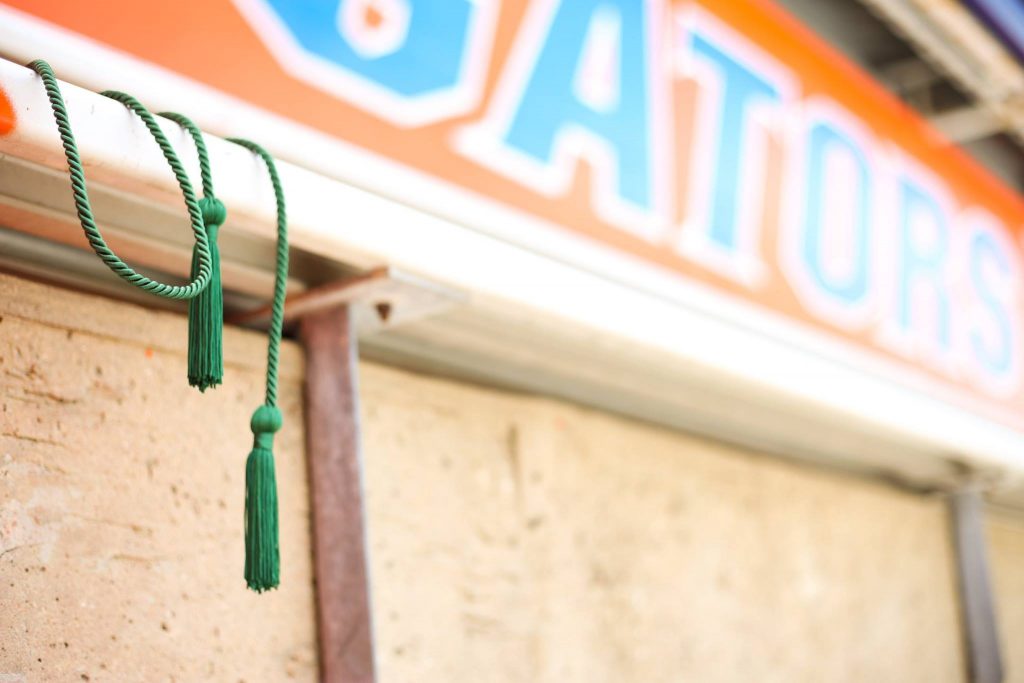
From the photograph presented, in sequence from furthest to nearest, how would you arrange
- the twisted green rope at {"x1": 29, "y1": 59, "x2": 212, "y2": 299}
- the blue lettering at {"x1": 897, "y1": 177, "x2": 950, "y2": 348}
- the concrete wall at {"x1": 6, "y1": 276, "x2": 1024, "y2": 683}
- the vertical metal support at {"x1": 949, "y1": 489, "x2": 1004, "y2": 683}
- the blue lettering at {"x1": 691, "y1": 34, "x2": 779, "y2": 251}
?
the vertical metal support at {"x1": 949, "y1": 489, "x2": 1004, "y2": 683}, the blue lettering at {"x1": 897, "y1": 177, "x2": 950, "y2": 348}, the blue lettering at {"x1": 691, "y1": 34, "x2": 779, "y2": 251}, the concrete wall at {"x1": 6, "y1": 276, "x2": 1024, "y2": 683}, the twisted green rope at {"x1": 29, "y1": 59, "x2": 212, "y2": 299}

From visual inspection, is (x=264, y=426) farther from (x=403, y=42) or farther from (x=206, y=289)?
(x=403, y=42)

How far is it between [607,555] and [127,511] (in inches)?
31.4

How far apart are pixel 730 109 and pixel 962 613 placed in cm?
139

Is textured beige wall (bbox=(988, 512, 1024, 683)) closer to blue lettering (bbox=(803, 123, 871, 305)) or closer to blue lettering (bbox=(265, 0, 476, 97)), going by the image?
blue lettering (bbox=(803, 123, 871, 305))

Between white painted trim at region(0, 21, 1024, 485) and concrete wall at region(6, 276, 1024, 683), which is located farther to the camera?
concrete wall at region(6, 276, 1024, 683)

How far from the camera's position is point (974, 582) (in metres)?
2.58

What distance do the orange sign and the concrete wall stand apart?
0.28 meters

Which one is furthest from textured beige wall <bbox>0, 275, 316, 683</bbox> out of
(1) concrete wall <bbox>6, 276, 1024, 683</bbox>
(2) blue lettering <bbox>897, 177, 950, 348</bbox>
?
(2) blue lettering <bbox>897, 177, 950, 348</bbox>

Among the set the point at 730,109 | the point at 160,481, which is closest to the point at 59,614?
the point at 160,481

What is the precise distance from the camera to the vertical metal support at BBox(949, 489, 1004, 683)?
2.54 meters

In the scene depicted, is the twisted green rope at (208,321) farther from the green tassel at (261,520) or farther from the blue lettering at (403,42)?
the blue lettering at (403,42)

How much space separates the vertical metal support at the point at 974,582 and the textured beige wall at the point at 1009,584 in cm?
23

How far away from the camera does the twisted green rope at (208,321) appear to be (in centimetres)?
90

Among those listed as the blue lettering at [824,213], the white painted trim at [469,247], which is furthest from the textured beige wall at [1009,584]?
the blue lettering at [824,213]
